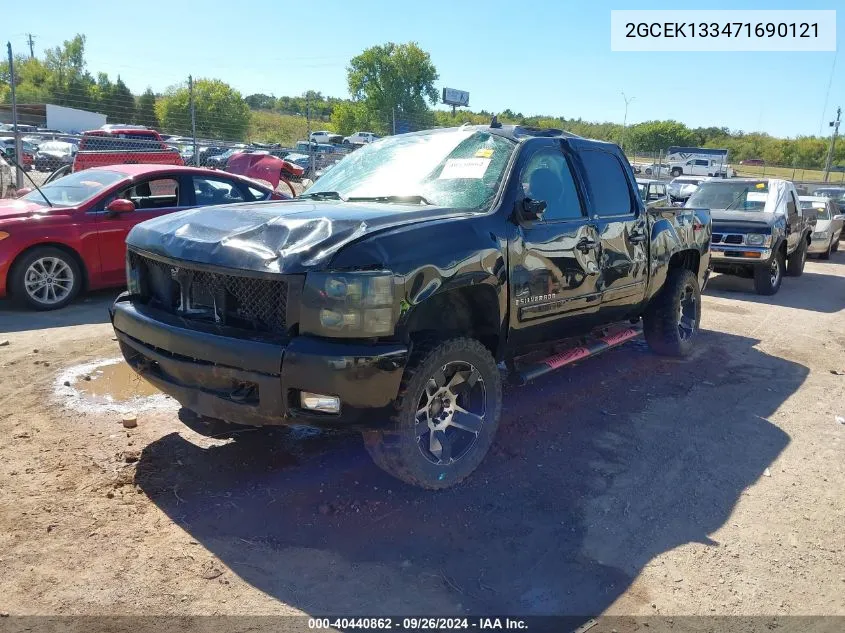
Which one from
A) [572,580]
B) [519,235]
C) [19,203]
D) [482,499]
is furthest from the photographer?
[19,203]

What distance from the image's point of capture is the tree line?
45.0m

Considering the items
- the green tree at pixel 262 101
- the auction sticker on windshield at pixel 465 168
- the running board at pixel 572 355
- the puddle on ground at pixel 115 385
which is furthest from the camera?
the green tree at pixel 262 101

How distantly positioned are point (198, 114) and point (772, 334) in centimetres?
3823

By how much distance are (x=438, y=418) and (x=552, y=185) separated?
1.83 meters

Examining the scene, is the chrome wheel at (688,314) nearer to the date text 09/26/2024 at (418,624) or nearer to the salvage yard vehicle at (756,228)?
the salvage yard vehicle at (756,228)

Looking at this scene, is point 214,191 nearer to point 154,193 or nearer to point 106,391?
point 154,193

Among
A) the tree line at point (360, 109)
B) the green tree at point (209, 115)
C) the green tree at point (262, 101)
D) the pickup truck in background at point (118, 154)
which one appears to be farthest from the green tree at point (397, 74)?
the pickup truck in background at point (118, 154)

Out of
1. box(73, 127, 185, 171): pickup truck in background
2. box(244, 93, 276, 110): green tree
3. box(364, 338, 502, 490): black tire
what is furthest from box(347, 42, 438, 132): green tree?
box(364, 338, 502, 490): black tire

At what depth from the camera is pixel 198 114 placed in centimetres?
3991

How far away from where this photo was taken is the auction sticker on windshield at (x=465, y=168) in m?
4.22

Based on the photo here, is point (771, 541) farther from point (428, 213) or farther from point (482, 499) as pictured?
point (428, 213)

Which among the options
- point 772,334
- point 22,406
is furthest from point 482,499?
point 772,334

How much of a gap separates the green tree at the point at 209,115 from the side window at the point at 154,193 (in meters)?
26.0

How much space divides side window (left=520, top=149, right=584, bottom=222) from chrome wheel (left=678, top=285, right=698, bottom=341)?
2305 mm
